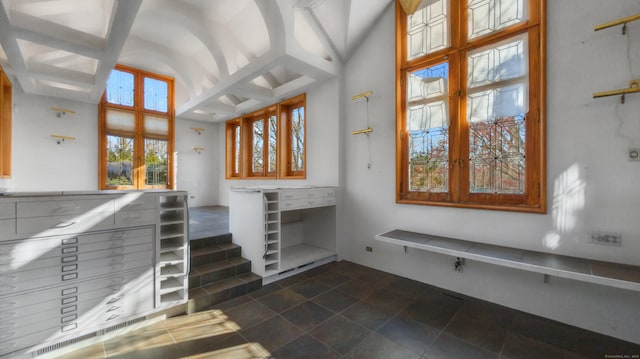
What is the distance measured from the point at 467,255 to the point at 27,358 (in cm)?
374

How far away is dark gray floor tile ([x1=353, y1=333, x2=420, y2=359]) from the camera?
1.98 meters

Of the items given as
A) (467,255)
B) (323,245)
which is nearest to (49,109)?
(323,245)

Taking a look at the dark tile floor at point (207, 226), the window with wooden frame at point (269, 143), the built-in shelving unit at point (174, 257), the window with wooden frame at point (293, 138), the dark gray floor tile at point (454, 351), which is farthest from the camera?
the window with wooden frame at point (269, 143)

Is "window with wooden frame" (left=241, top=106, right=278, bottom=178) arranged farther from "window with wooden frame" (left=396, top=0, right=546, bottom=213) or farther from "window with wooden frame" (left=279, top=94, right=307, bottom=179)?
"window with wooden frame" (left=396, top=0, right=546, bottom=213)

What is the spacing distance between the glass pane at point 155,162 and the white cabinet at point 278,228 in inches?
150

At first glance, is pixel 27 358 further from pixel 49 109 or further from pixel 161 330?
pixel 49 109

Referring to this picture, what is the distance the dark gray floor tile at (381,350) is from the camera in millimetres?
1982

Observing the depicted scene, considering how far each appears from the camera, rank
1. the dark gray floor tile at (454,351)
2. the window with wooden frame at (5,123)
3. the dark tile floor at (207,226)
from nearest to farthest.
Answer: the dark gray floor tile at (454,351) < the dark tile floor at (207,226) < the window with wooden frame at (5,123)

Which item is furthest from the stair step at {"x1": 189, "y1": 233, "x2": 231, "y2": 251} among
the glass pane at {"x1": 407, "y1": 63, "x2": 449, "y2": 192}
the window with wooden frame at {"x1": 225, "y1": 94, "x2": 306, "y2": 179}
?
the glass pane at {"x1": 407, "y1": 63, "x2": 449, "y2": 192}

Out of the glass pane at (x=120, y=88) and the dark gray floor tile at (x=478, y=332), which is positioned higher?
the glass pane at (x=120, y=88)

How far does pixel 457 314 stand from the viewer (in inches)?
101

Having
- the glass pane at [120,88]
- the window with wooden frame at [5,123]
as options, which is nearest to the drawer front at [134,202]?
the window with wooden frame at [5,123]

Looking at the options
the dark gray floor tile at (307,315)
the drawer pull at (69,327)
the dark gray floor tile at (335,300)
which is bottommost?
the dark gray floor tile at (307,315)

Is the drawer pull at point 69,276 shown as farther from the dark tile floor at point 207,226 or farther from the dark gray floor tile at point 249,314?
the dark tile floor at point 207,226
